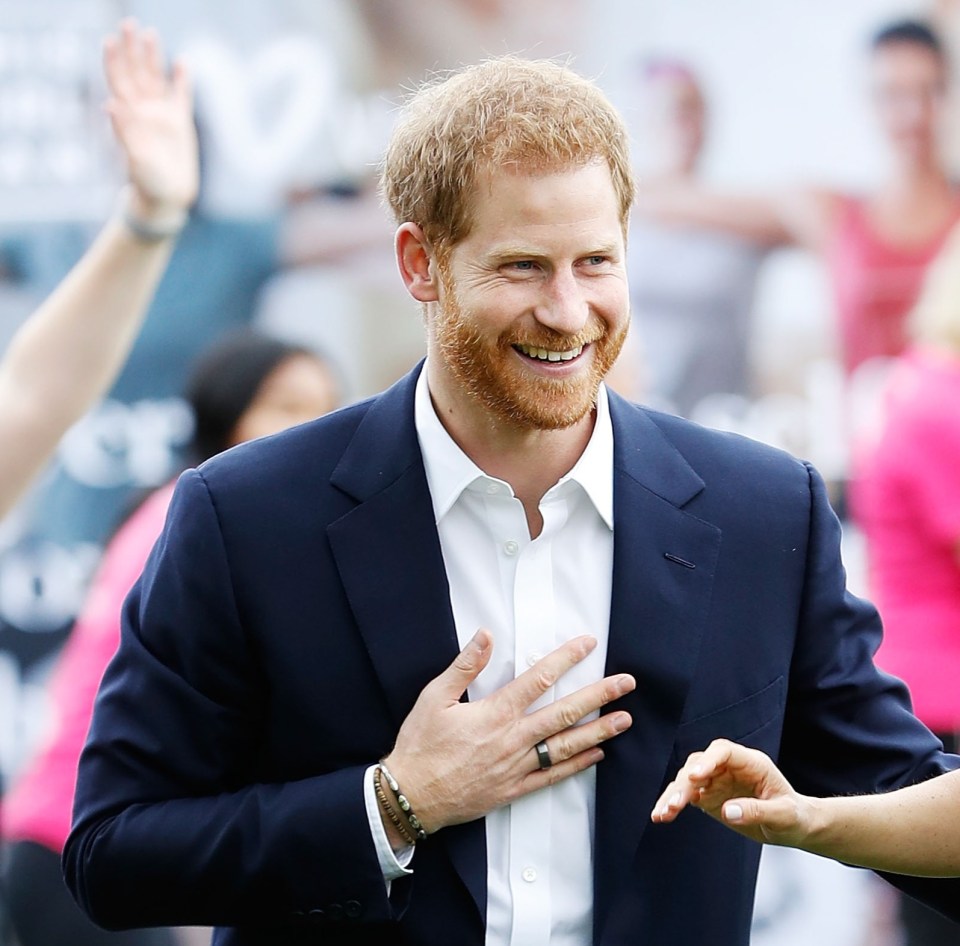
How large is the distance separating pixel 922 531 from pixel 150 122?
200 centimetres

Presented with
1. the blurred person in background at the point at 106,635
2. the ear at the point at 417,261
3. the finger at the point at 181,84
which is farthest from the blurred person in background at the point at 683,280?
the ear at the point at 417,261

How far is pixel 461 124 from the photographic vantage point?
2018mm

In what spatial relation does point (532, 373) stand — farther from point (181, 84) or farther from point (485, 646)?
point (181, 84)

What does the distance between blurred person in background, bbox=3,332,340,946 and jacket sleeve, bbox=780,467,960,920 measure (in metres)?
1.69

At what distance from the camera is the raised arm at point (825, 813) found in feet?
5.86

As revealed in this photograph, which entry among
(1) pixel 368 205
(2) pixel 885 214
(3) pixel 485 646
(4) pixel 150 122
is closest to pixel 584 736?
(3) pixel 485 646

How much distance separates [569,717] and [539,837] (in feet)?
0.55

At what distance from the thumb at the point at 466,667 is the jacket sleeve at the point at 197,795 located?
0.15 m

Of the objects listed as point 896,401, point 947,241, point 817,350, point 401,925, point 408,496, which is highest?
point 947,241

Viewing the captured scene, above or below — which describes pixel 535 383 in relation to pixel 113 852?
above

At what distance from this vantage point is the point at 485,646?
1.95 metres

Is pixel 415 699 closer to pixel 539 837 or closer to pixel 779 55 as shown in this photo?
pixel 539 837

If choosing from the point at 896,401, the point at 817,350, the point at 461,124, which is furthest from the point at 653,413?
the point at 817,350

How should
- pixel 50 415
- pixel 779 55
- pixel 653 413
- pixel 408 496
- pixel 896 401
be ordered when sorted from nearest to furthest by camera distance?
pixel 408 496 → pixel 653 413 → pixel 50 415 → pixel 896 401 → pixel 779 55
